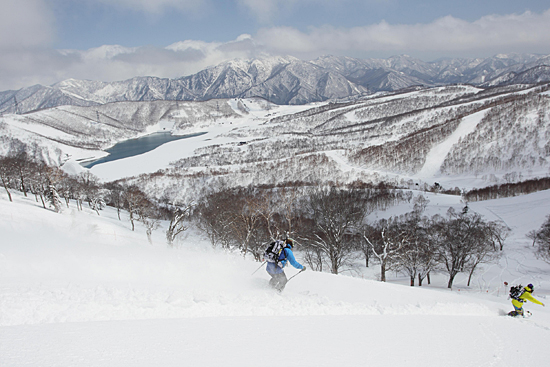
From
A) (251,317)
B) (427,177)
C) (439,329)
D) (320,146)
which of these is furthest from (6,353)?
(320,146)

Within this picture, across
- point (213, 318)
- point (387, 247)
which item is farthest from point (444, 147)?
point (213, 318)

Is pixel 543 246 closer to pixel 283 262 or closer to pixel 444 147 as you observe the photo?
pixel 283 262

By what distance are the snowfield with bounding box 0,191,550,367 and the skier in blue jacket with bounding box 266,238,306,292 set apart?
21.5 inches

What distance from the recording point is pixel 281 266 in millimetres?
9852

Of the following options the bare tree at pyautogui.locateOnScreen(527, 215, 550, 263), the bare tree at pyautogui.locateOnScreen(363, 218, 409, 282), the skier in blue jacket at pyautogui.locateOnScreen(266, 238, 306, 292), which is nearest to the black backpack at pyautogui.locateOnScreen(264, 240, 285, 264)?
the skier in blue jacket at pyautogui.locateOnScreen(266, 238, 306, 292)

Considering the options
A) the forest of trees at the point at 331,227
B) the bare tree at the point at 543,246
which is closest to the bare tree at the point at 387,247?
the forest of trees at the point at 331,227

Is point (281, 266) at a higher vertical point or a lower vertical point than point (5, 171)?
lower

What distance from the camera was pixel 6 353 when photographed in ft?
13.9

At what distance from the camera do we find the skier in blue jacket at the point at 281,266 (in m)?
9.80

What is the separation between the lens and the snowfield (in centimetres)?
504

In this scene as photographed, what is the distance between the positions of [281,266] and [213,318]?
11.1 ft

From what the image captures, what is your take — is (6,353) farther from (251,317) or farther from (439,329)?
(439,329)

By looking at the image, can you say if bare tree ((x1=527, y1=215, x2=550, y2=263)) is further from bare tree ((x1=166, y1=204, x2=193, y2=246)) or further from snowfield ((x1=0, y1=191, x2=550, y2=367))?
bare tree ((x1=166, y1=204, x2=193, y2=246))

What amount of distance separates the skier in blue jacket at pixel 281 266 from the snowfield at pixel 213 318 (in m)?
0.55
